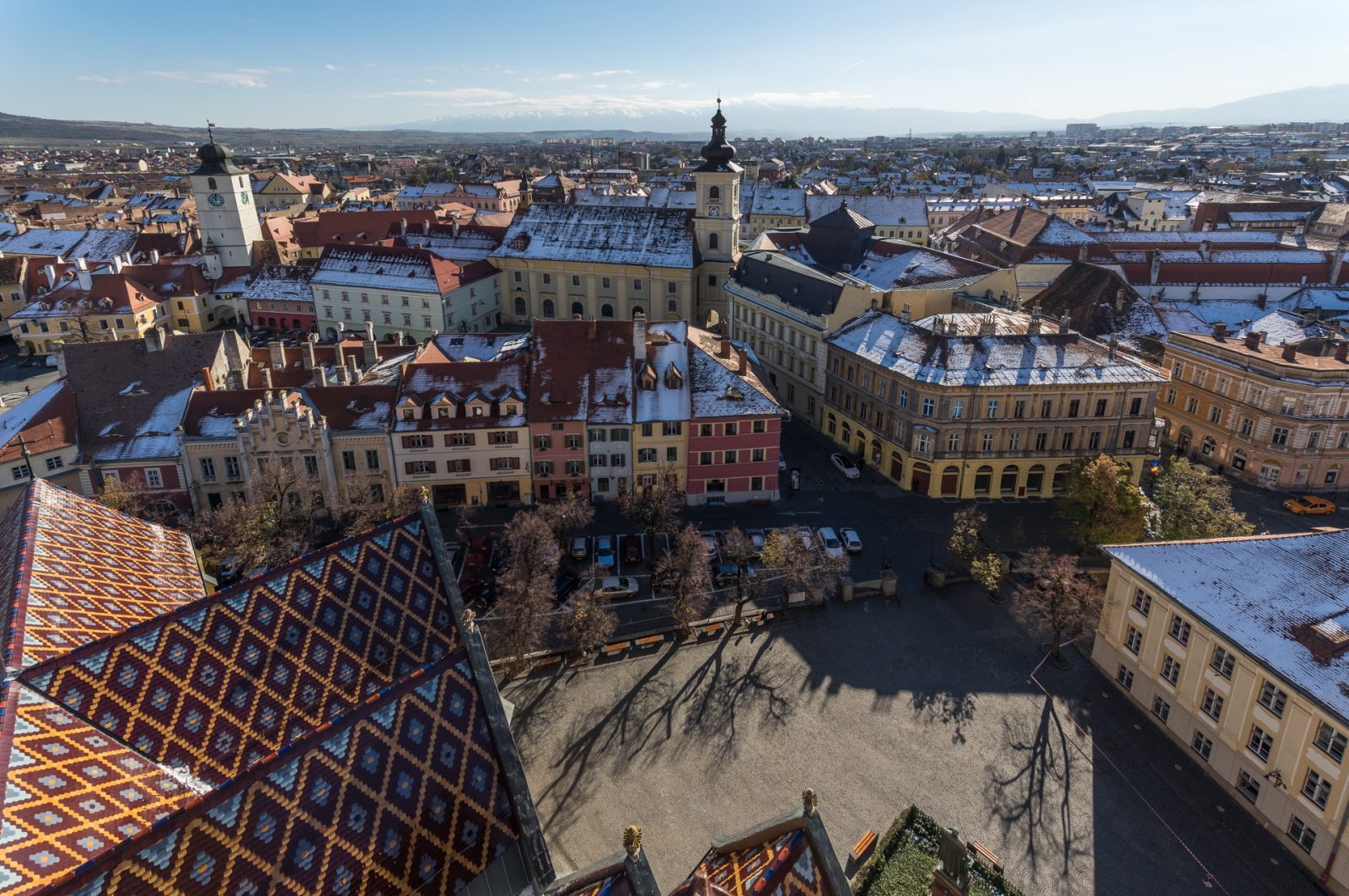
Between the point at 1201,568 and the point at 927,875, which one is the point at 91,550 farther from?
the point at 1201,568

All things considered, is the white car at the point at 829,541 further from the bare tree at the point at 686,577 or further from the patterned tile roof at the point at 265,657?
the patterned tile roof at the point at 265,657

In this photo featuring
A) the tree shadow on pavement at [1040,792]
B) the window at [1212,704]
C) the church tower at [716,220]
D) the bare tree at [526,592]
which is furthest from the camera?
the church tower at [716,220]

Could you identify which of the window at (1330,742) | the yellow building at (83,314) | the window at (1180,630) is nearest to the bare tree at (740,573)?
the window at (1180,630)

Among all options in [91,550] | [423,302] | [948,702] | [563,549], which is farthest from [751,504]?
[423,302]

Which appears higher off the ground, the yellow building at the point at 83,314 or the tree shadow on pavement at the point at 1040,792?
the yellow building at the point at 83,314

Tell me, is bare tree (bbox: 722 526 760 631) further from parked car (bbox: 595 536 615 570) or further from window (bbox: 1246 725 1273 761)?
window (bbox: 1246 725 1273 761)

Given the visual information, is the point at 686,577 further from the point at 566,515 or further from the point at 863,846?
the point at 863,846

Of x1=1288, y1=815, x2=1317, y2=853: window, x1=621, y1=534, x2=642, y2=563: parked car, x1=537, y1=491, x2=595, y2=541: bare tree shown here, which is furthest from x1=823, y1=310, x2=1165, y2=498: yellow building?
x1=1288, y1=815, x2=1317, y2=853: window
